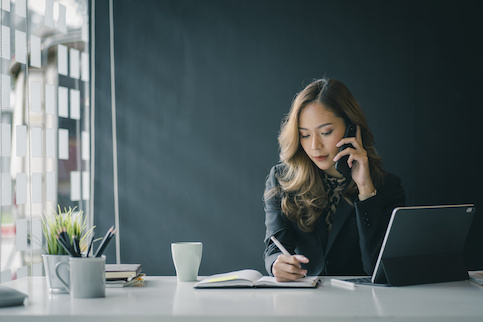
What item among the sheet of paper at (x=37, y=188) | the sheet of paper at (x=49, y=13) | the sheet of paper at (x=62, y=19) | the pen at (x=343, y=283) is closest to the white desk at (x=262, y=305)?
the pen at (x=343, y=283)

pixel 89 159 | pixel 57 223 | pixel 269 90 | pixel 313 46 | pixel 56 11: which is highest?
pixel 56 11

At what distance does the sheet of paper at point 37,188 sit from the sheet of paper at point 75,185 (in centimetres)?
34

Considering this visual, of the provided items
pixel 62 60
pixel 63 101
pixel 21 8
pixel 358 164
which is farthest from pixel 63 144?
pixel 358 164

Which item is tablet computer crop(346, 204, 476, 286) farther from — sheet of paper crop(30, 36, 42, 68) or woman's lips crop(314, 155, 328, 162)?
sheet of paper crop(30, 36, 42, 68)

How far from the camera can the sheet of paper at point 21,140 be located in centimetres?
234

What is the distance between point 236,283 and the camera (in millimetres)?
1426

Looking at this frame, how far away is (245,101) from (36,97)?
3.83 ft

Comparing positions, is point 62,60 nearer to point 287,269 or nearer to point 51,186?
point 51,186

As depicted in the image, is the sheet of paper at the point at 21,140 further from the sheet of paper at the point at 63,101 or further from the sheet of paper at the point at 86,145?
the sheet of paper at the point at 86,145

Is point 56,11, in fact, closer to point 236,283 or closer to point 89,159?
point 89,159

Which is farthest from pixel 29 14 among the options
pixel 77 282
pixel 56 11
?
pixel 77 282

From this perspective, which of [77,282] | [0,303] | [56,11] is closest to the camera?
[0,303]

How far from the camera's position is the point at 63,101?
290 cm

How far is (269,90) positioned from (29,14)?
1361 millimetres
